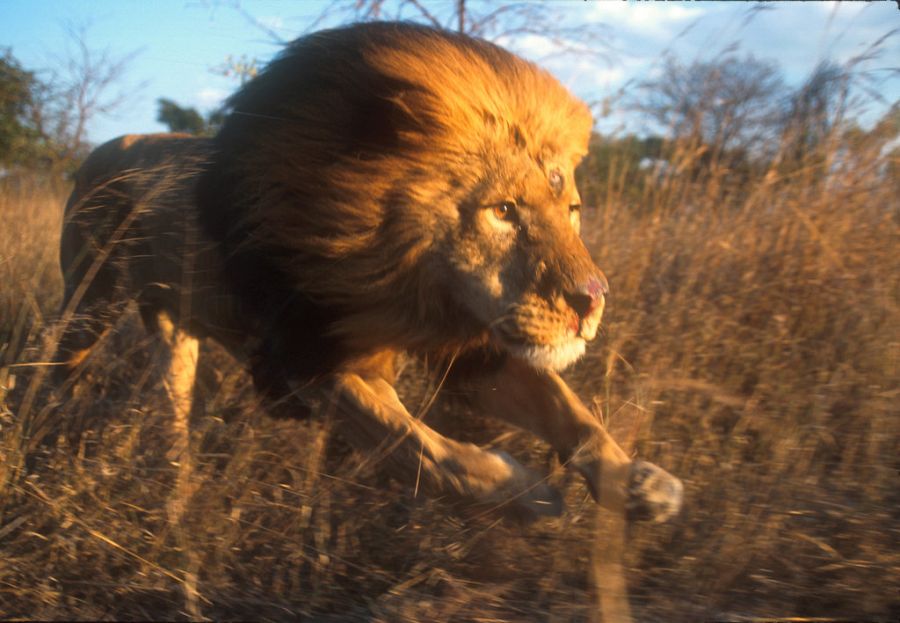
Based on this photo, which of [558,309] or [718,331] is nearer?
[558,309]

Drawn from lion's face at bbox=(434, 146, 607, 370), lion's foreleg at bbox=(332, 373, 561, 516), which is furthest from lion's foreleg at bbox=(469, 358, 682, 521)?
lion's face at bbox=(434, 146, 607, 370)

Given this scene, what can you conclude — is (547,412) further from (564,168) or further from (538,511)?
A: (564,168)

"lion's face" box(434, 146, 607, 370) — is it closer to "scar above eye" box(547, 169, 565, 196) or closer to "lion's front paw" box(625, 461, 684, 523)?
"scar above eye" box(547, 169, 565, 196)

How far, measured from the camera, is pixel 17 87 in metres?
5.71

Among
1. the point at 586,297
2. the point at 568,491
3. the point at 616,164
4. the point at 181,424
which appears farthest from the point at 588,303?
the point at 616,164

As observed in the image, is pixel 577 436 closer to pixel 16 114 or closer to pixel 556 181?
pixel 556 181

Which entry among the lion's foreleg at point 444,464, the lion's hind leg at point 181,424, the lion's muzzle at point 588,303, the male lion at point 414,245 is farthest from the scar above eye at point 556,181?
the lion's hind leg at point 181,424

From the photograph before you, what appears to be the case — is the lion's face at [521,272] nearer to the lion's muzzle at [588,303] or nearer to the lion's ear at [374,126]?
the lion's muzzle at [588,303]

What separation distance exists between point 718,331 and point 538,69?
1.33 meters

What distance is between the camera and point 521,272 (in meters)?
2.19

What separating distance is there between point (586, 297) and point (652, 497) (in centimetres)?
56

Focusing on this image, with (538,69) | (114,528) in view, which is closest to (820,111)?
(538,69)

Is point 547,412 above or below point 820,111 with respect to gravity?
below

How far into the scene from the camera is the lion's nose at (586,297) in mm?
2148
